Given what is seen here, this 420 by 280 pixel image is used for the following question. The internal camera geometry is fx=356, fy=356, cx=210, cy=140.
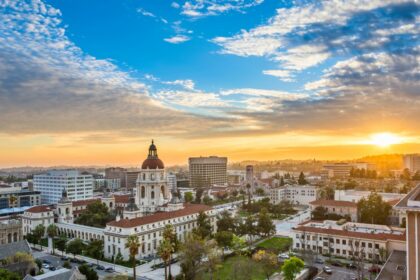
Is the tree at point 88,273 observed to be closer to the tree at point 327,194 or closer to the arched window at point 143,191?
the arched window at point 143,191

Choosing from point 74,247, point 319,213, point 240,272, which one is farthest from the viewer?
point 319,213

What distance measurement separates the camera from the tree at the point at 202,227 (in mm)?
53438

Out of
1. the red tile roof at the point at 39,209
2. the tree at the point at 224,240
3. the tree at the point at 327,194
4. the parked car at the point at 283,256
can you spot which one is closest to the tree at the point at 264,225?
the parked car at the point at 283,256

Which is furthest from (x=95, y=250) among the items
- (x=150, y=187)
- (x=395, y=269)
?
(x=395, y=269)

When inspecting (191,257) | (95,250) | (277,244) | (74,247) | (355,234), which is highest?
(355,234)

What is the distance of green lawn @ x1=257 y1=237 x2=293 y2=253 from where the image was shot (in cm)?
5222

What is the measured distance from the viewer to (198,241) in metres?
40.6

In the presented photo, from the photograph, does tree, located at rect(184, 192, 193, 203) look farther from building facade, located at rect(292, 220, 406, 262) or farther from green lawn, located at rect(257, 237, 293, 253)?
building facade, located at rect(292, 220, 406, 262)

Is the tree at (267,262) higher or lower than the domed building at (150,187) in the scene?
lower

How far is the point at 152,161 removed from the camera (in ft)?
240

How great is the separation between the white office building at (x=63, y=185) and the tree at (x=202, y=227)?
56741mm

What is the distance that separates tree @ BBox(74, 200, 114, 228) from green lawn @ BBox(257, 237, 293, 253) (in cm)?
3106

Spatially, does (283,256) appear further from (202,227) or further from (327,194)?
(327,194)

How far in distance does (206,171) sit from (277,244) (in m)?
111
